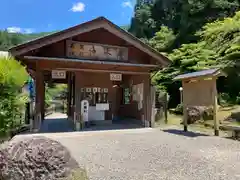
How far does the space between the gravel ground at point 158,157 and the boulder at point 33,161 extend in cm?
73

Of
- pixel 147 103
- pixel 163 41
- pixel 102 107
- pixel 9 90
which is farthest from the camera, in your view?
pixel 163 41

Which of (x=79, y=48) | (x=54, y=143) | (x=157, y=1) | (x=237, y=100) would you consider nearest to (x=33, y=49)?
(x=79, y=48)

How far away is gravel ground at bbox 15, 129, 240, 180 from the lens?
522 cm

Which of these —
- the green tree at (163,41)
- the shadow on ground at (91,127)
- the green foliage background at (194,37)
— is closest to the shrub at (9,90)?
the shadow on ground at (91,127)

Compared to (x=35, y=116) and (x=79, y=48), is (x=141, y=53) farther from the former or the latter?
(x=35, y=116)

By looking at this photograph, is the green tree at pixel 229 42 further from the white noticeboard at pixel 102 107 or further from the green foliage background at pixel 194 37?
the white noticeboard at pixel 102 107

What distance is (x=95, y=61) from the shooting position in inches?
452

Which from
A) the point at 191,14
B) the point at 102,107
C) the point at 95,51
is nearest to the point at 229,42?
the point at 95,51

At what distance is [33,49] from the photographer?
10641mm

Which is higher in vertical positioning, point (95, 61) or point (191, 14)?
point (191, 14)

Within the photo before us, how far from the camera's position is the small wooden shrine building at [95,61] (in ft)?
36.3

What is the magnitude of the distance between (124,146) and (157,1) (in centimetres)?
3698

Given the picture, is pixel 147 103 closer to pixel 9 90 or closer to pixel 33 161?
pixel 9 90

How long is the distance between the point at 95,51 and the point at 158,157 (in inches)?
266
